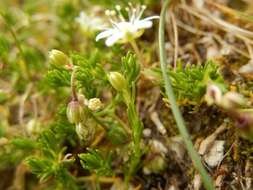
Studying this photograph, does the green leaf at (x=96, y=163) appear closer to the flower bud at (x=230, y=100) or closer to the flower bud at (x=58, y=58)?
the flower bud at (x=58, y=58)

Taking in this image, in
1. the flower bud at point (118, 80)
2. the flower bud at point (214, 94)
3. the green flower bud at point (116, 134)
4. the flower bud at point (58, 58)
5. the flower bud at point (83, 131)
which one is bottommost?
the green flower bud at point (116, 134)

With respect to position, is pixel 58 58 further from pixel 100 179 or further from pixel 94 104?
pixel 100 179

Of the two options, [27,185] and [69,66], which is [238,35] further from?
[27,185]

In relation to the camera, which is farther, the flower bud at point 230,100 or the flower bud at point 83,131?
the flower bud at point 83,131

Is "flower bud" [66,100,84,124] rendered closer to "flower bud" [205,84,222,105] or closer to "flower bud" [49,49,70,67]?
"flower bud" [49,49,70,67]

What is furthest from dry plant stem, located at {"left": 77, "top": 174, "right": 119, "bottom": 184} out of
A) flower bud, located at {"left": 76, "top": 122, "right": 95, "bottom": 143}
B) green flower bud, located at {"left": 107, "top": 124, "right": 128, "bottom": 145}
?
flower bud, located at {"left": 76, "top": 122, "right": 95, "bottom": 143}

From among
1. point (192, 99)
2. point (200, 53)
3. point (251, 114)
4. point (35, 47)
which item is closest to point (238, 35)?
point (200, 53)

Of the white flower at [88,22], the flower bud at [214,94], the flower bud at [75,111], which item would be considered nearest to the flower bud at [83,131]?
the flower bud at [75,111]
